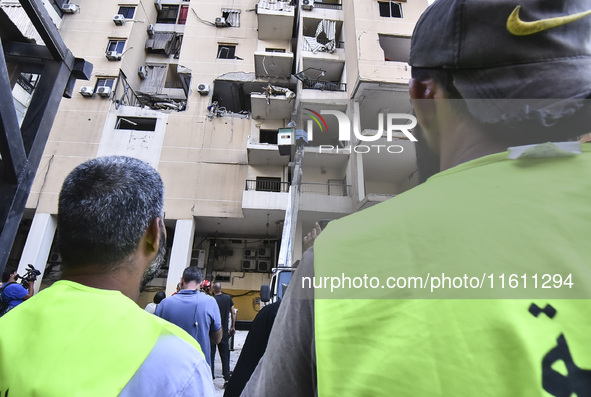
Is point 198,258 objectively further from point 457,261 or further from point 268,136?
point 457,261

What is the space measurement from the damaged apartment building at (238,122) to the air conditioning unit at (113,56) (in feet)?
0.15

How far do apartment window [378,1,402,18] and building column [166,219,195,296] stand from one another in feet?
42.9

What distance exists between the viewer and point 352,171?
43.3 ft

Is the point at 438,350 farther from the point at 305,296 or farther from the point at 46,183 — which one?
the point at 46,183

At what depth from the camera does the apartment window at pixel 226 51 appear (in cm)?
1780

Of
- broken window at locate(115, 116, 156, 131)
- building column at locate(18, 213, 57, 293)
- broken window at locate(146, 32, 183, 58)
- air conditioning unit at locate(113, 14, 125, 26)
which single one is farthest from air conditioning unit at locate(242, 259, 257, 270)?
air conditioning unit at locate(113, 14, 125, 26)

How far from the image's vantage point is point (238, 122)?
16.2 metres

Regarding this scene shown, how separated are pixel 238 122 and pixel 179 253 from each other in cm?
692

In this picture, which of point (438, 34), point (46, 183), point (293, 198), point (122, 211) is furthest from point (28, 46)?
point (46, 183)

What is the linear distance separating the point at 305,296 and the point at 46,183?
1734 centimetres

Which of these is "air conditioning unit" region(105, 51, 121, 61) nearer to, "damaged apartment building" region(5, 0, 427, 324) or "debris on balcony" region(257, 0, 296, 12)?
"damaged apartment building" region(5, 0, 427, 324)

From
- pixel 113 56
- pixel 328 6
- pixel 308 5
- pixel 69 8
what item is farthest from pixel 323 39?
pixel 69 8

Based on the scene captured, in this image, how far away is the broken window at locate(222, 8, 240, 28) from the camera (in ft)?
60.2

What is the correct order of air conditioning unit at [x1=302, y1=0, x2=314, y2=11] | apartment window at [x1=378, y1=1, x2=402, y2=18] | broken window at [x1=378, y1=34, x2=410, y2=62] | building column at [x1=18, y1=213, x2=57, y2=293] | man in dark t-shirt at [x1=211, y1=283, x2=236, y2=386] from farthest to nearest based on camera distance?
1. air conditioning unit at [x1=302, y1=0, x2=314, y2=11]
2. apartment window at [x1=378, y1=1, x2=402, y2=18]
3. broken window at [x1=378, y1=34, x2=410, y2=62]
4. building column at [x1=18, y1=213, x2=57, y2=293]
5. man in dark t-shirt at [x1=211, y1=283, x2=236, y2=386]
